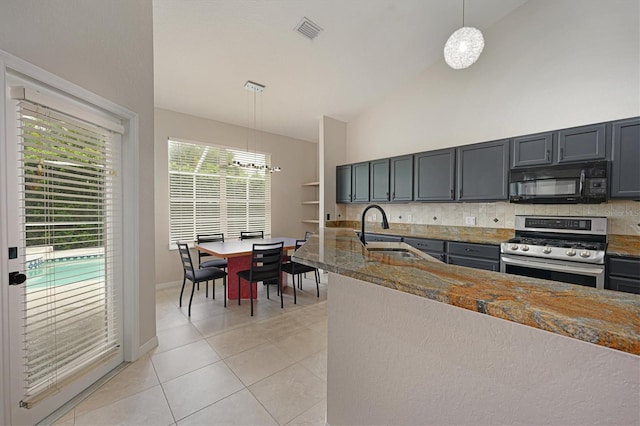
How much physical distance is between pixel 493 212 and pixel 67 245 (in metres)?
4.45

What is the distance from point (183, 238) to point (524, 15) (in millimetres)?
5855

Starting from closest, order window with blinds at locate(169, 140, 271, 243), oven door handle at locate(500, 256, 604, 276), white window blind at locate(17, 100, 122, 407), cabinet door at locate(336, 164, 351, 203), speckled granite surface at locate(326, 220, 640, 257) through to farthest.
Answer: white window blind at locate(17, 100, 122, 407) < oven door handle at locate(500, 256, 604, 276) < speckled granite surface at locate(326, 220, 640, 257) < window with blinds at locate(169, 140, 271, 243) < cabinet door at locate(336, 164, 351, 203)

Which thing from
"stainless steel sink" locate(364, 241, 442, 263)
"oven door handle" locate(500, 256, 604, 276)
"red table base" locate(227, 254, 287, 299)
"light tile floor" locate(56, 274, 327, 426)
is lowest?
"light tile floor" locate(56, 274, 327, 426)

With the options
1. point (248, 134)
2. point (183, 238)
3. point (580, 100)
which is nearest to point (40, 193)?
point (183, 238)

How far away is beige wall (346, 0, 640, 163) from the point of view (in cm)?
273

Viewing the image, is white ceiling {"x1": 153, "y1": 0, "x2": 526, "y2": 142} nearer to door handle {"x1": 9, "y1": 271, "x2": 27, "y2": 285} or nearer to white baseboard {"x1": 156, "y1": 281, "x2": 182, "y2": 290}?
door handle {"x1": 9, "y1": 271, "x2": 27, "y2": 285}

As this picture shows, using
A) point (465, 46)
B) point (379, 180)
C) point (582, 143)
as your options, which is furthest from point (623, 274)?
point (379, 180)

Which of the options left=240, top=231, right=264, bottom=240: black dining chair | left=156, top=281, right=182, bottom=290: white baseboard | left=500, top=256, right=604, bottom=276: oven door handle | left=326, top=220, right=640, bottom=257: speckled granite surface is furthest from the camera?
left=240, top=231, right=264, bottom=240: black dining chair

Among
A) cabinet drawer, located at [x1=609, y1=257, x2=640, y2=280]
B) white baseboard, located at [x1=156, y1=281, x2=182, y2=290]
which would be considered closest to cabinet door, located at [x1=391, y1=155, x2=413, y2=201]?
cabinet drawer, located at [x1=609, y1=257, x2=640, y2=280]

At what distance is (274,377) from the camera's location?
199 cm

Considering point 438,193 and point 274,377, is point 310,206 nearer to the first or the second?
point 438,193

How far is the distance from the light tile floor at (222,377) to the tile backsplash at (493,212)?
239 cm

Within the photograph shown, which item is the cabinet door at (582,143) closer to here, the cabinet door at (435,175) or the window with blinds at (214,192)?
the cabinet door at (435,175)

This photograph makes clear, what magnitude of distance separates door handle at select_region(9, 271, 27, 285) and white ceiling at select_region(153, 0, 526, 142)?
2.64 metres
